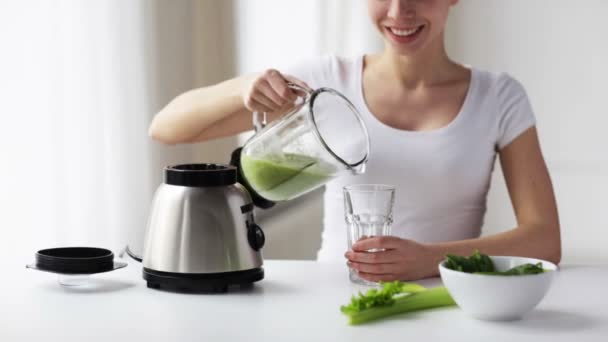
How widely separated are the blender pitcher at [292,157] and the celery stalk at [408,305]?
219mm

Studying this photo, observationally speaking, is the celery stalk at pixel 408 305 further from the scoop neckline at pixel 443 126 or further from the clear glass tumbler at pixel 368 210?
the scoop neckline at pixel 443 126

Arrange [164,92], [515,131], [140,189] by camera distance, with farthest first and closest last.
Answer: [164,92]
[140,189]
[515,131]

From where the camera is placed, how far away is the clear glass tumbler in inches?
58.6

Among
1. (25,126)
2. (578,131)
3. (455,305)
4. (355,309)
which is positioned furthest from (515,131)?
(578,131)

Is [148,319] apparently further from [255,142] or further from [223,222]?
[255,142]

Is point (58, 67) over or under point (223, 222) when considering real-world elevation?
over

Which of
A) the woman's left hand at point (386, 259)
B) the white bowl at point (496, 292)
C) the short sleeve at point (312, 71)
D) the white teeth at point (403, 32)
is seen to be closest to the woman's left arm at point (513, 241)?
the woman's left hand at point (386, 259)

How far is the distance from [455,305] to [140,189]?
1.02m

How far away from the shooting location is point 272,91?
4.86 feet

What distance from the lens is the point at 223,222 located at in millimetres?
1423

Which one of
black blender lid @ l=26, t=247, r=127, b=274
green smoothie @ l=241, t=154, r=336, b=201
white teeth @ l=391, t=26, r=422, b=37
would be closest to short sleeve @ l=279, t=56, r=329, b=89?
white teeth @ l=391, t=26, r=422, b=37

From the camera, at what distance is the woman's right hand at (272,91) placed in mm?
1468

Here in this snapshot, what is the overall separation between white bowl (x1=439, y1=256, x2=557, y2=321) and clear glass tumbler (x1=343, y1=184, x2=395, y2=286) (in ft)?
0.79

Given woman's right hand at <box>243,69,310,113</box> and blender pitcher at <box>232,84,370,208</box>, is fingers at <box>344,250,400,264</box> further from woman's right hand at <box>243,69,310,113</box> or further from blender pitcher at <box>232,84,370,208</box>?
woman's right hand at <box>243,69,310,113</box>
